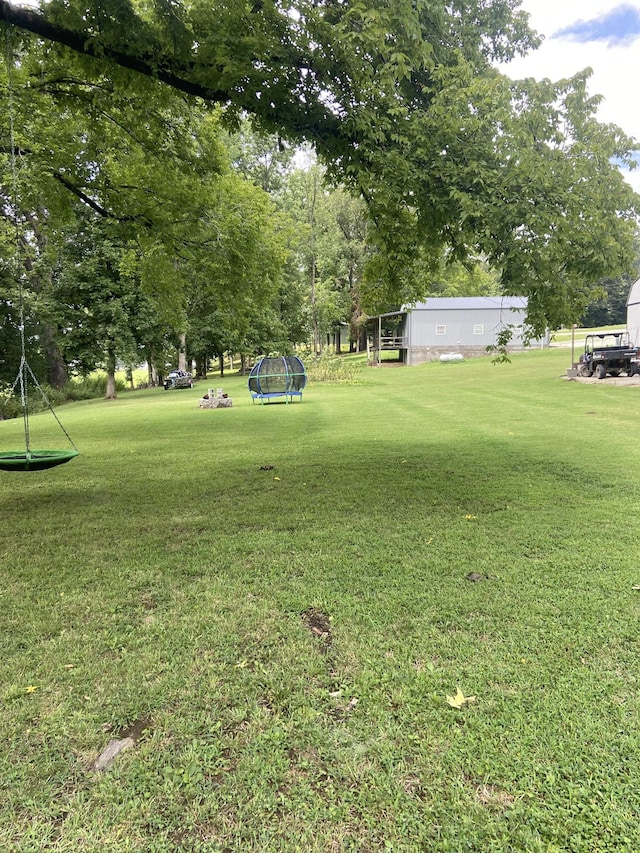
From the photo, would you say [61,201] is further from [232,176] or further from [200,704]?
[200,704]

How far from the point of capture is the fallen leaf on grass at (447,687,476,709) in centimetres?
222

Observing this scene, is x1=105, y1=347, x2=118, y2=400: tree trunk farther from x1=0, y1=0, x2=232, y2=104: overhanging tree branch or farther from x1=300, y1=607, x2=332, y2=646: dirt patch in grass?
Answer: x1=300, y1=607, x2=332, y2=646: dirt patch in grass

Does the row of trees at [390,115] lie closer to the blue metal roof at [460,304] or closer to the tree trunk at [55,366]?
the tree trunk at [55,366]

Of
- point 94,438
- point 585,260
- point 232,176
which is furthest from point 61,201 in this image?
point 585,260

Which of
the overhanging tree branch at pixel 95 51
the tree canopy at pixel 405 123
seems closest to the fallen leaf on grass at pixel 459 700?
the tree canopy at pixel 405 123

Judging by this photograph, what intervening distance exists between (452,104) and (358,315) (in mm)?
48312

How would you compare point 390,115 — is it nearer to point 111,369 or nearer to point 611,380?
point 611,380

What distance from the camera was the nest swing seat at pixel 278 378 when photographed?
1832cm

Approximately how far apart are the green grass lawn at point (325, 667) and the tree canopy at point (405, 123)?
2560 mm

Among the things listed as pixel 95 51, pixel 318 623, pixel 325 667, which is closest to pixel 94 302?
pixel 95 51

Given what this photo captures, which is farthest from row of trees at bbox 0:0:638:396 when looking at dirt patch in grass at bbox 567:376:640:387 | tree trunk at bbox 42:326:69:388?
tree trunk at bbox 42:326:69:388

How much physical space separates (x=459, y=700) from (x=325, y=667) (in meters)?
0.68

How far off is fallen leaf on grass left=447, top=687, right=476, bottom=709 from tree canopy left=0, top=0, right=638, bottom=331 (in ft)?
11.5

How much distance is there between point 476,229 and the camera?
441cm
